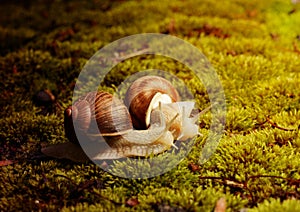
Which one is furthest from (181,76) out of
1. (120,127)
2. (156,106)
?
(120,127)

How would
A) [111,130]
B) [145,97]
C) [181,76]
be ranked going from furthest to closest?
[181,76], [145,97], [111,130]

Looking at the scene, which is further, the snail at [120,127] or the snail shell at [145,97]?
the snail shell at [145,97]

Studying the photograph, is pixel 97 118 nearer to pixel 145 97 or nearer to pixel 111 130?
pixel 111 130

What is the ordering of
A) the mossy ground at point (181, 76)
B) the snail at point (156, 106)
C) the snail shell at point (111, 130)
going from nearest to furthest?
the mossy ground at point (181, 76) < the snail shell at point (111, 130) < the snail at point (156, 106)

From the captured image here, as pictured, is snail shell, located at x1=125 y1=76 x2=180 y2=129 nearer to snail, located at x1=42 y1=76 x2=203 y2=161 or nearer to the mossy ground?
snail, located at x1=42 y1=76 x2=203 y2=161

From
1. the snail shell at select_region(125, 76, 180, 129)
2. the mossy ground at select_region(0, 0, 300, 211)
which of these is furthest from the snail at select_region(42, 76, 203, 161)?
the mossy ground at select_region(0, 0, 300, 211)

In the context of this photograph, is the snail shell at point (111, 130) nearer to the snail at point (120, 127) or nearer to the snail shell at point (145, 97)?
the snail at point (120, 127)

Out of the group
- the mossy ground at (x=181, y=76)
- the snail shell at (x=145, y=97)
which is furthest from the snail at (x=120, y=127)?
the mossy ground at (x=181, y=76)
